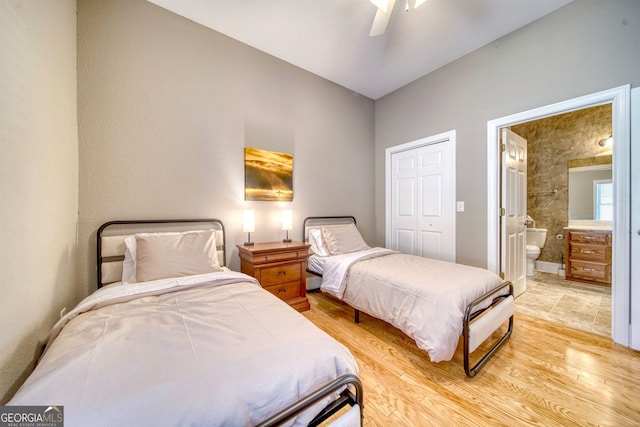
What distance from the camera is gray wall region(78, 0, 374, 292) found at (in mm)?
1964

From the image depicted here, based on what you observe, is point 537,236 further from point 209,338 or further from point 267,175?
point 209,338

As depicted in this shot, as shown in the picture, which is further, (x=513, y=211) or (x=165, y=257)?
(x=513, y=211)

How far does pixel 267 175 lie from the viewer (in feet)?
9.40

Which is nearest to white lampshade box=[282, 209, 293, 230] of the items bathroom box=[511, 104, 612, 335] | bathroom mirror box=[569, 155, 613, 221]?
bathroom box=[511, 104, 612, 335]

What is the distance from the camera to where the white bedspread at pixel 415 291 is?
1.60 metres

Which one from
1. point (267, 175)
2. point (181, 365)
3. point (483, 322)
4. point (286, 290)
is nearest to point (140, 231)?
point (267, 175)

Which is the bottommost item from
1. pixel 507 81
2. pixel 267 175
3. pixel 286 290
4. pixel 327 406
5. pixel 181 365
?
pixel 286 290

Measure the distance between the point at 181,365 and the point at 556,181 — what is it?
587 cm

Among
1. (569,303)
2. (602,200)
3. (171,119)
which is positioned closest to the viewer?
(171,119)

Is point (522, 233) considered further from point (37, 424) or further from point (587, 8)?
point (37, 424)

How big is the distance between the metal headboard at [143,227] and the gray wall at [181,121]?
0.24 feet

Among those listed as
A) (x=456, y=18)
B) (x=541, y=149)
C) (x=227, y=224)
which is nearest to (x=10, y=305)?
(x=227, y=224)

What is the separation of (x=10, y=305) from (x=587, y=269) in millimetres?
6059

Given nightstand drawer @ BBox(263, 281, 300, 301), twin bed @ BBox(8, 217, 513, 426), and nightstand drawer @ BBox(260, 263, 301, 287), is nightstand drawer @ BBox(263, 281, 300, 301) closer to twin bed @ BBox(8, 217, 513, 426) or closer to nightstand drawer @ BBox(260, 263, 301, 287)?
nightstand drawer @ BBox(260, 263, 301, 287)
